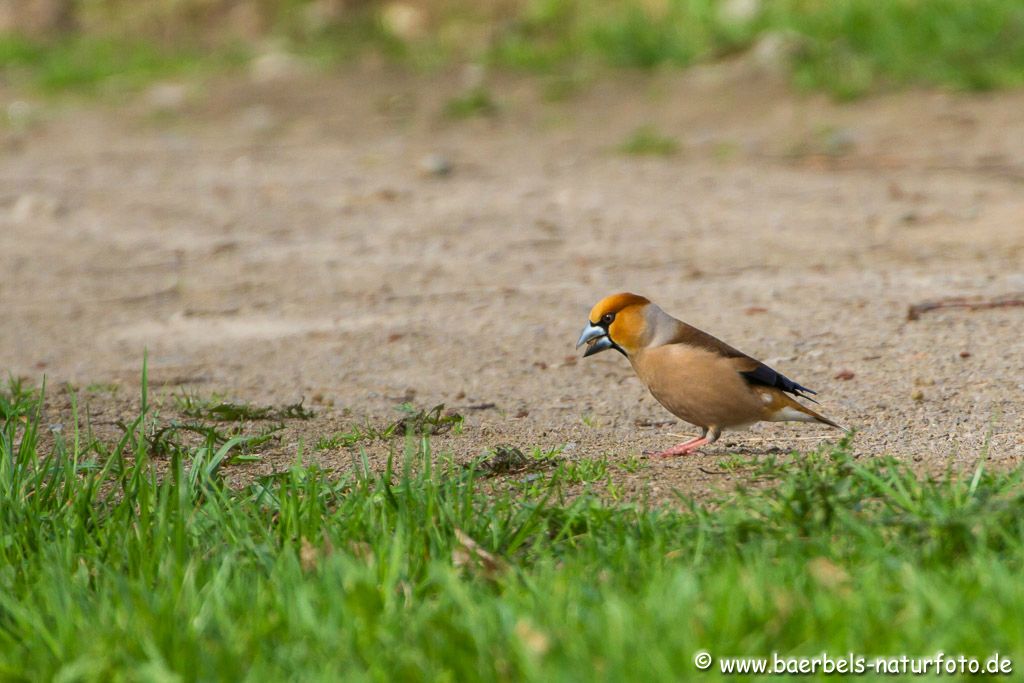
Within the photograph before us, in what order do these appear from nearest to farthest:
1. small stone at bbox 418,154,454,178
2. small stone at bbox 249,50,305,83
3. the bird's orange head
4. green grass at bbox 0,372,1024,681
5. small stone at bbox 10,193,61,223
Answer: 1. green grass at bbox 0,372,1024,681
2. the bird's orange head
3. small stone at bbox 10,193,61,223
4. small stone at bbox 418,154,454,178
5. small stone at bbox 249,50,305,83

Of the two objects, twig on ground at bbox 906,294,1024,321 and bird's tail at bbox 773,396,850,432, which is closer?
bird's tail at bbox 773,396,850,432

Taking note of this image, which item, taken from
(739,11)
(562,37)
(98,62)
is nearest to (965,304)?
(739,11)

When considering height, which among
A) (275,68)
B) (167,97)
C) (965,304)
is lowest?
(965,304)

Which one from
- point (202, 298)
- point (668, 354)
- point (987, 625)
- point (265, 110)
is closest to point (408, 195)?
point (202, 298)

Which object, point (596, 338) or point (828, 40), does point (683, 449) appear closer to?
point (596, 338)

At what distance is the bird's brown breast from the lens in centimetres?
391

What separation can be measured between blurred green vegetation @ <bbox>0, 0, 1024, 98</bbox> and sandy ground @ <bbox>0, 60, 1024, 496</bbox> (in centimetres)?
40

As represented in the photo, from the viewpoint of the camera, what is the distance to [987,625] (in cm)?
248

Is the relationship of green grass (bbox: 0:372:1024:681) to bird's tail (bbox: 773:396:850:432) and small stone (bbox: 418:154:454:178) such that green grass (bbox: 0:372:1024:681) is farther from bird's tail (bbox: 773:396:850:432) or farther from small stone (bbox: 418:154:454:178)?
small stone (bbox: 418:154:454:178)

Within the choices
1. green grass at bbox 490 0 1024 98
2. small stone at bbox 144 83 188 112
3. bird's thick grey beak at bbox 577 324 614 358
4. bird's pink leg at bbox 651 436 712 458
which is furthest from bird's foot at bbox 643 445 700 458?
small stone at bbox 144 83 188 112

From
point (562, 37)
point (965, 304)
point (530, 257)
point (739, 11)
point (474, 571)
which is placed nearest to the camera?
point (474, 571)

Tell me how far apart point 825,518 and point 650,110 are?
7.90 metres

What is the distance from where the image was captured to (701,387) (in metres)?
3.92

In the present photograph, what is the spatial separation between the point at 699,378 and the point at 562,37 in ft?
30.9
